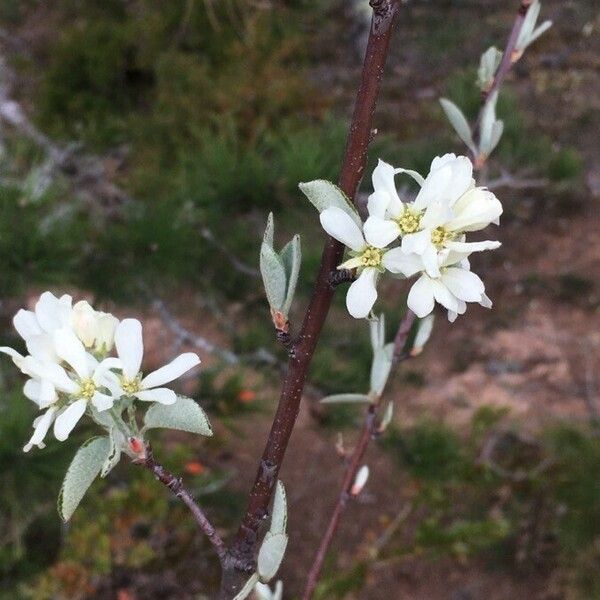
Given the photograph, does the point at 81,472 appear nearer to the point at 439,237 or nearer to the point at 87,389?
the point at 87,389

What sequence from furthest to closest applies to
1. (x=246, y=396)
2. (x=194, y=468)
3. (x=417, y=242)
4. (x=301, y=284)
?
1. (x=194, y=468)
2. (x=246, y=396)
3. (x=301, y=284)
4. (x=417, y=242)

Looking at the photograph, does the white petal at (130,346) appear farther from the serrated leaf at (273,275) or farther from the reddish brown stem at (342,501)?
the reddish brown stem at (342,501)

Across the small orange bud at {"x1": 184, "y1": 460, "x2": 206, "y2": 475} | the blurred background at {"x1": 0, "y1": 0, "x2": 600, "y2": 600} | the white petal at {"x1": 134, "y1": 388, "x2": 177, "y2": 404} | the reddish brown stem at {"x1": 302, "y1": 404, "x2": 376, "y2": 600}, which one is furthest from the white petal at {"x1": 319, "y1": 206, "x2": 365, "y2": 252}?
the small orange bud at {"x1": 184, "y1": 460, "x2": 206, "y2": 475}

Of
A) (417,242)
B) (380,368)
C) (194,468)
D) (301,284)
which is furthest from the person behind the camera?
(194,468)

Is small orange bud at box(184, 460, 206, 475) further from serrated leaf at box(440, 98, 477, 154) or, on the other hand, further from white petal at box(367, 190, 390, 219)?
white petal at box(367, 190, 390, 219)

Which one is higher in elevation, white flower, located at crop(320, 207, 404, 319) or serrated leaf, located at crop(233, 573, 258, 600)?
white flower, located at crop(320, 207, 404, 319)

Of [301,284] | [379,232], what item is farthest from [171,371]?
[301,284]

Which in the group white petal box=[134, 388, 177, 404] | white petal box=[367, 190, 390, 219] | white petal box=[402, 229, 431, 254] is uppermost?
white petal box=[367, 190, 390, 219]
